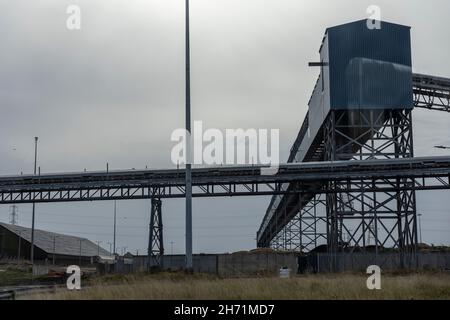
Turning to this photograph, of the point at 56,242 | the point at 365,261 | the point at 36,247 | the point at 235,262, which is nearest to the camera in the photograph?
the point at 365,261

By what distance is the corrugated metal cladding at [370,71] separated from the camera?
4406 centimetres

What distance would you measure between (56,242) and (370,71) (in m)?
57.1

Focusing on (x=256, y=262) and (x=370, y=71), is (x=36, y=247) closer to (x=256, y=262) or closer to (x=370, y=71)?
(x=256, y=262)

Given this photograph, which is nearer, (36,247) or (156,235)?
(156,235)

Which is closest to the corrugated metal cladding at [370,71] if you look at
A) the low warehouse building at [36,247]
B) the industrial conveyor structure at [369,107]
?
the industrial conveyor structure at [369,107]

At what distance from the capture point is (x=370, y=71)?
44.2 m

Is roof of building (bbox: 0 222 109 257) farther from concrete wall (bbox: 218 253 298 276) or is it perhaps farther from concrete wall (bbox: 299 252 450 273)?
concrete wall (bbox: 299 252 450 273)

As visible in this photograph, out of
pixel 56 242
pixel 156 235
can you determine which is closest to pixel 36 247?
pixel 56 242

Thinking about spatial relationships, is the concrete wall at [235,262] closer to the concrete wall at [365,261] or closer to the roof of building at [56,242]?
the concrete wall at [365,261]

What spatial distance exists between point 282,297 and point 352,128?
1267 inches

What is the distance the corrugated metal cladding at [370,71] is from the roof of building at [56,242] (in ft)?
157
